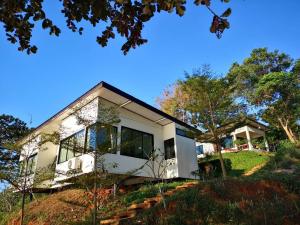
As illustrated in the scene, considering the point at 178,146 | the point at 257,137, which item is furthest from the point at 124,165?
the point at 257,137

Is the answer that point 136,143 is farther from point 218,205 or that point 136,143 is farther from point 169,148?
point 218,205

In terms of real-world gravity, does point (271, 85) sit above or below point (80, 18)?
above

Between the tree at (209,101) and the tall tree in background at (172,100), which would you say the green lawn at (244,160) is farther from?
the tall tree in background at (172,100)

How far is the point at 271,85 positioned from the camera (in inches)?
884

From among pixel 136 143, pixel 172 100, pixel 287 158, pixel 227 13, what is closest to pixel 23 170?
pixel 136 143

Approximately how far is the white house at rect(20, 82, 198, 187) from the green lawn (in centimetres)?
490

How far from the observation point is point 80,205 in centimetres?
1089

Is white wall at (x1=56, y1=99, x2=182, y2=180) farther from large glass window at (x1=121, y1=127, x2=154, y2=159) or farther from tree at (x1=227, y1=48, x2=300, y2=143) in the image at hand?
tree at (x1=227, y1=48, x2=300, y2=143)

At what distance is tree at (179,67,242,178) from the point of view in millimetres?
13961

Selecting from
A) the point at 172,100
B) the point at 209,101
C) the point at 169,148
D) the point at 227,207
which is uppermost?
the point at 172,100

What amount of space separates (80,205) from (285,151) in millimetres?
12853

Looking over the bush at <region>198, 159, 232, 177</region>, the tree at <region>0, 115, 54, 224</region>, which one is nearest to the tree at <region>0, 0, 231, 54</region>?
the tree at <region>0, 115, 54, 224</region>

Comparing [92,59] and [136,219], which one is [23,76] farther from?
[136,219]

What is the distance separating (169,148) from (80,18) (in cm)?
1321
